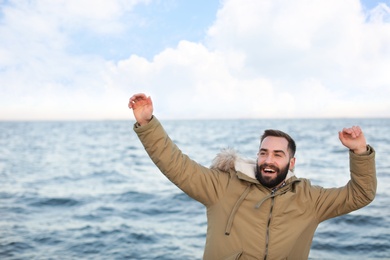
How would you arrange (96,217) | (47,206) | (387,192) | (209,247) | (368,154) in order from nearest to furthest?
(368,154)
(209,247)
(96,217)
(47,206)
(387,192)

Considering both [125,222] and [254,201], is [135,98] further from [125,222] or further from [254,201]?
[125,222]

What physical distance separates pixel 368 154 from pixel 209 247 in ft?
5.37

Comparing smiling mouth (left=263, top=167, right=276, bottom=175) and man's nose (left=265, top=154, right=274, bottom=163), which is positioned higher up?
man's nose (left=265, top=154, right=274, bottom=163)

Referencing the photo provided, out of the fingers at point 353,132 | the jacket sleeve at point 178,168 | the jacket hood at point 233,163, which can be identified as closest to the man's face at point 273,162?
the jacket hood at point 233,163

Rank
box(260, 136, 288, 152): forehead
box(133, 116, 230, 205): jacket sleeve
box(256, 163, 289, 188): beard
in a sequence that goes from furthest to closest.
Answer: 1. box(260, 136, 288, 152): forehead
2. box(256, 163, 289, 188): beard
3. box(133, 116, 230, 205): jacket sleeve

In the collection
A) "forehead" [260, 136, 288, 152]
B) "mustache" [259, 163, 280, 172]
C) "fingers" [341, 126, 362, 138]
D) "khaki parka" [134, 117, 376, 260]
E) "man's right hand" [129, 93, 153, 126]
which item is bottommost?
"khaki parka" [134, 117, 376, 260]

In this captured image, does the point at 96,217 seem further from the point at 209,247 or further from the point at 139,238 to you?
the point at 209,247

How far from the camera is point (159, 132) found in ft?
12.0

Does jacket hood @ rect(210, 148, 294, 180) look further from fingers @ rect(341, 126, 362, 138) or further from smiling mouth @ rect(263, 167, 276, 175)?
fingers @ rect(341, 126, 362, 138)

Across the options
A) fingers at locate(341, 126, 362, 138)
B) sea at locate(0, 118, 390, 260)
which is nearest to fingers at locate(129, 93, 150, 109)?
fingers at locate(341, 126, 362, 138)

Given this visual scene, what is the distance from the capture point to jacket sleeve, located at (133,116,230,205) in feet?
12.0

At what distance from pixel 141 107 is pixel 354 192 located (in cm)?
203

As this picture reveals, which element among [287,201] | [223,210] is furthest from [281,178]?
[223,210]

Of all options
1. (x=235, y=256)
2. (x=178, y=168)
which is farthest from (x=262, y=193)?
(x=178, y=168)
